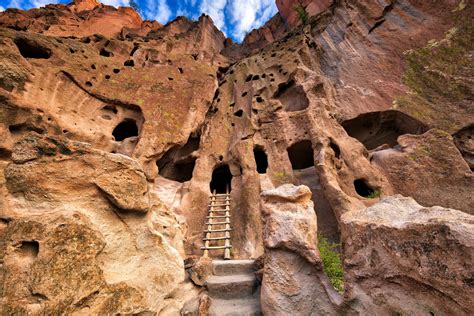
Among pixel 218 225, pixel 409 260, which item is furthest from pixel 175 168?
pixel 409 260

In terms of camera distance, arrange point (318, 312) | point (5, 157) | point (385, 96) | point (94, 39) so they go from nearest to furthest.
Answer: point (318, 312) < point (5, 157) < point (385, 96) < point (94, 39)

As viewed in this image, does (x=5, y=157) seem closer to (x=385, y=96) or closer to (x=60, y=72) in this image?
(x=60, y=72)

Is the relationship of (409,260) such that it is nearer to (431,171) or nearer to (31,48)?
(431,171)

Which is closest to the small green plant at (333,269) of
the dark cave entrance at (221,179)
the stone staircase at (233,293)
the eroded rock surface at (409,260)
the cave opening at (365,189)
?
the stone staircase at (233,293)

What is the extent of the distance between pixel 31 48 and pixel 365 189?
1372 centimetres

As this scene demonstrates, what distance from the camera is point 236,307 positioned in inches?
117

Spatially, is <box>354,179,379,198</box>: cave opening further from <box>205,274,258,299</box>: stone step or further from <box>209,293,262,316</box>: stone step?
Result: <box>209,293,262,316</box>: stone step

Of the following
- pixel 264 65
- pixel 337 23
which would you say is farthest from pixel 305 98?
pixel 337 23

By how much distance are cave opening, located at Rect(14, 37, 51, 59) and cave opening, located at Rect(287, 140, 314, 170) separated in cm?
1070

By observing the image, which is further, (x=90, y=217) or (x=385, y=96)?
(x=385, y=96)

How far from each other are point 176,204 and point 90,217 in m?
4.96

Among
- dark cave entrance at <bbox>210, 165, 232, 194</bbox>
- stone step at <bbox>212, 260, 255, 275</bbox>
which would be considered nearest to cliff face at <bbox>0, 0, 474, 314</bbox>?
dark cave entrance at <bbox>210, 165, 232, 194</bbox>

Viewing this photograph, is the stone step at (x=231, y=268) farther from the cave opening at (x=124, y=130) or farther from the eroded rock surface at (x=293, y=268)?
the cave opening at (x=124, y=130)

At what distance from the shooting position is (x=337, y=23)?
537 inches
